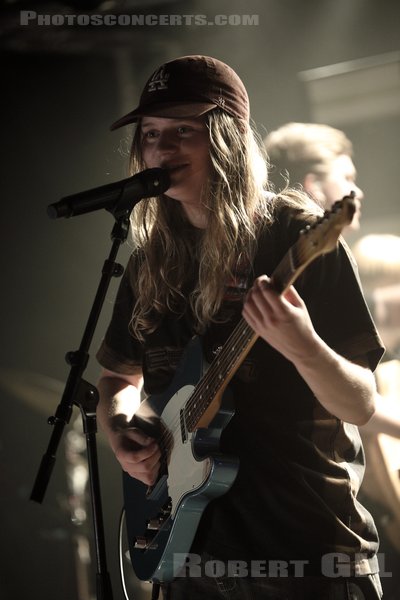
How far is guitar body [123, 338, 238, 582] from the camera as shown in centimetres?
148

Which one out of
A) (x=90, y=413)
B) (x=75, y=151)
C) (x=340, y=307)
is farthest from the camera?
(x=75, y=151)

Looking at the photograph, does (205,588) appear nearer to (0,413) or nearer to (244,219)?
A: (244,219)

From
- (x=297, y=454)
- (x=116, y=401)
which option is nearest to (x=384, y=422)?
(x=116, y=401)

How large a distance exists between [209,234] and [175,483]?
56 cm

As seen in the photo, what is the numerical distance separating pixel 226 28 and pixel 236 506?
196 cm

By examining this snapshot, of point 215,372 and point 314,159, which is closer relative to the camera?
point 215,372

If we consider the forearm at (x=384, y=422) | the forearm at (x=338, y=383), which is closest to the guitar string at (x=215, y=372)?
the forearm at (x=338, y=383)

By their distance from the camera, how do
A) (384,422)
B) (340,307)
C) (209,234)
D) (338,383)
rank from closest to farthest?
(338,383) → (340,307) → (209,234) → (384,422)

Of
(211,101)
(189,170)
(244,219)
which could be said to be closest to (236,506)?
(244,219)

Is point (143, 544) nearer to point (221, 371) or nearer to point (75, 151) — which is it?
point (221, 371)

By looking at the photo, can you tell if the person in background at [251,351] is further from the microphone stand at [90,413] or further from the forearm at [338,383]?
the microphone stand at [90,413]

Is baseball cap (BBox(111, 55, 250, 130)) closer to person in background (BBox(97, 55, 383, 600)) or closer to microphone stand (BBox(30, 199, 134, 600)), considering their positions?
person in background (BBox(97, 55, 383, 600))

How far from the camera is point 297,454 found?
56.7 inches

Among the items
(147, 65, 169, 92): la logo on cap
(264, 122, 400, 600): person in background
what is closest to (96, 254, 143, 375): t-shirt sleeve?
(147, 65, 169, 92): la logo on cap
